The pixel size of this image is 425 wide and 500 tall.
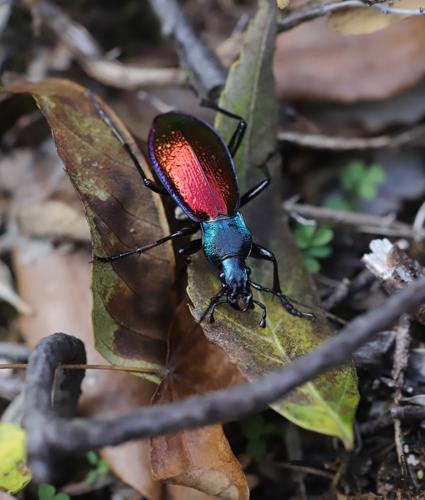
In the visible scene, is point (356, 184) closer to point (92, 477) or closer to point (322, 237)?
point (322, 237)

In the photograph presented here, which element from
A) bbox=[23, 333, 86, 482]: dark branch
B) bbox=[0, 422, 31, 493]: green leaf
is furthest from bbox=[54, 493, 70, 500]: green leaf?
bbox=[0, 422, 31, 493]: green leaf

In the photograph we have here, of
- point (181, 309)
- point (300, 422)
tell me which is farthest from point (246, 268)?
point (300, 422)

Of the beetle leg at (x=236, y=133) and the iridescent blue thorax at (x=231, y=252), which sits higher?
the beetle leg at (x=236, y=133)

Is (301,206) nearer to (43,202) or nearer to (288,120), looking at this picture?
(288,120)

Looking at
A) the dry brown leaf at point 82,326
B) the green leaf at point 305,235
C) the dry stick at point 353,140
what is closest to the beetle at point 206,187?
the green leaf at point 305,235

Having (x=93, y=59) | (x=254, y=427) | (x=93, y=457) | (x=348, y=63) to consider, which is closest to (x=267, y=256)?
(x=254, y=427)

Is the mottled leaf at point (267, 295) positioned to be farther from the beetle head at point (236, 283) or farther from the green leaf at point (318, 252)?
the green leaf at point (318, 252)
